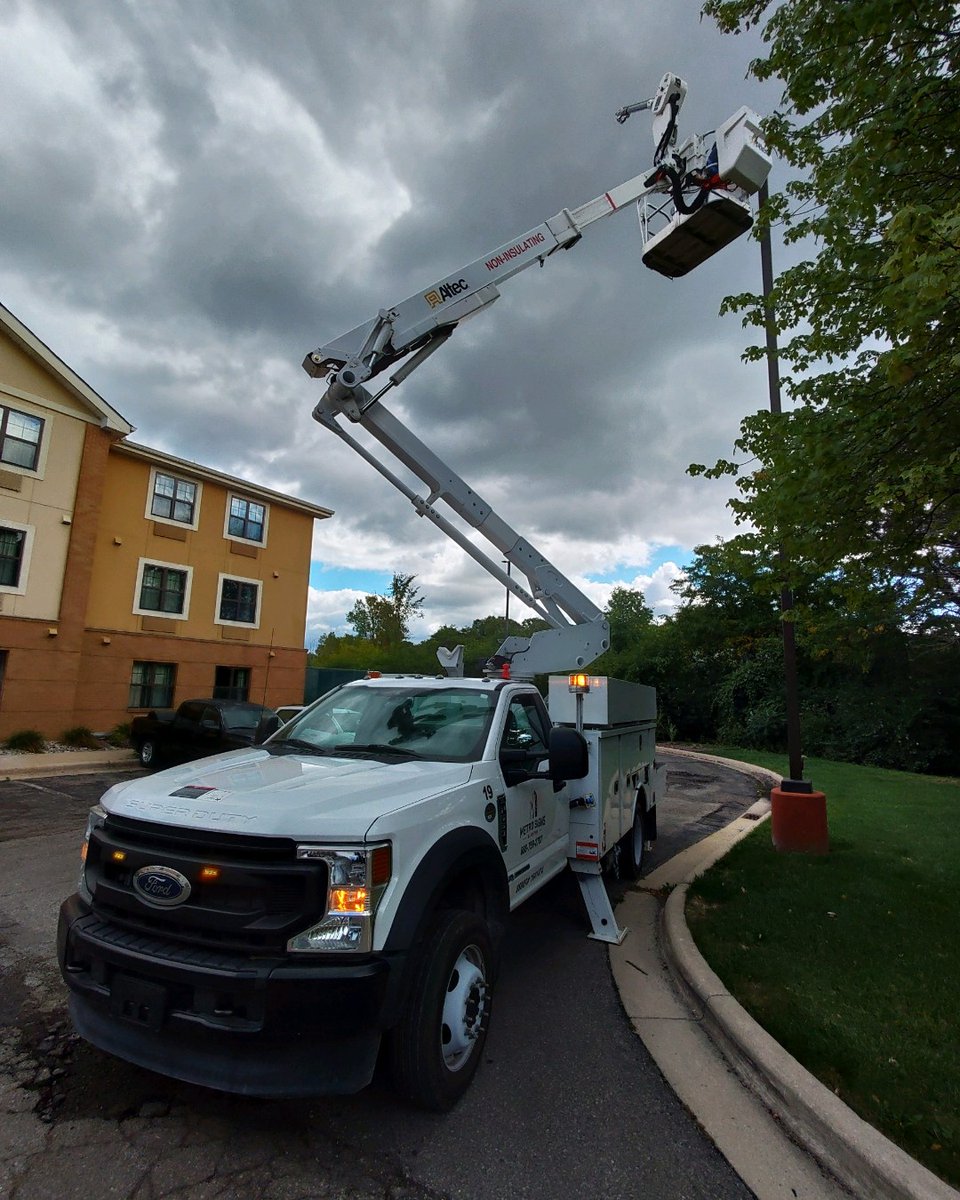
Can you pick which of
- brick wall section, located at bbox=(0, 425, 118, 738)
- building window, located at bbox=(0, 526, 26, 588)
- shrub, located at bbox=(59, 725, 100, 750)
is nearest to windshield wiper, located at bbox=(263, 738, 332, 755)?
brick wall section, located at bbox=(0, 425, 118, 738)

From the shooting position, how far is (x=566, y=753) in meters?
3.86

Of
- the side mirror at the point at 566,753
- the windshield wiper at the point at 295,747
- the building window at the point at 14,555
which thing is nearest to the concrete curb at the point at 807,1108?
the side mirror at the point at 566,753

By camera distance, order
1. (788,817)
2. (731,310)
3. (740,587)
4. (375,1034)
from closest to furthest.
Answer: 1. (375,1034)
2. (731,310)
3. (788,817)
4. (740,587)

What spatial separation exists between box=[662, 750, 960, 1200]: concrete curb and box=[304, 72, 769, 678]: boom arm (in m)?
3.25

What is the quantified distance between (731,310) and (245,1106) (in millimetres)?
7006

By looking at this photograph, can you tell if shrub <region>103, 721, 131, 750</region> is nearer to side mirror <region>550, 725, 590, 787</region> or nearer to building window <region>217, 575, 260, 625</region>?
building window <region>217, 575, 260, 625</region>

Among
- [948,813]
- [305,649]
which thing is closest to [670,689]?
[305,649]

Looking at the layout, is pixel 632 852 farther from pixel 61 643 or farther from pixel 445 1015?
pixel 61 643

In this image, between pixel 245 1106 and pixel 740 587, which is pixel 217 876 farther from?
pixel 740 587

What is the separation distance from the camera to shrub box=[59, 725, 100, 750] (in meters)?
16.9

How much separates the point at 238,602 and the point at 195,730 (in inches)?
366

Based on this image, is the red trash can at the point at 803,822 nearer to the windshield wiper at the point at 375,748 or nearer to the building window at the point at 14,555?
the windshield wiper at the point at 375,748

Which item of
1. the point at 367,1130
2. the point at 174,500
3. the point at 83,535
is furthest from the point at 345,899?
the point at 174,500

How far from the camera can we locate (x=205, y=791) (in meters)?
2.89
